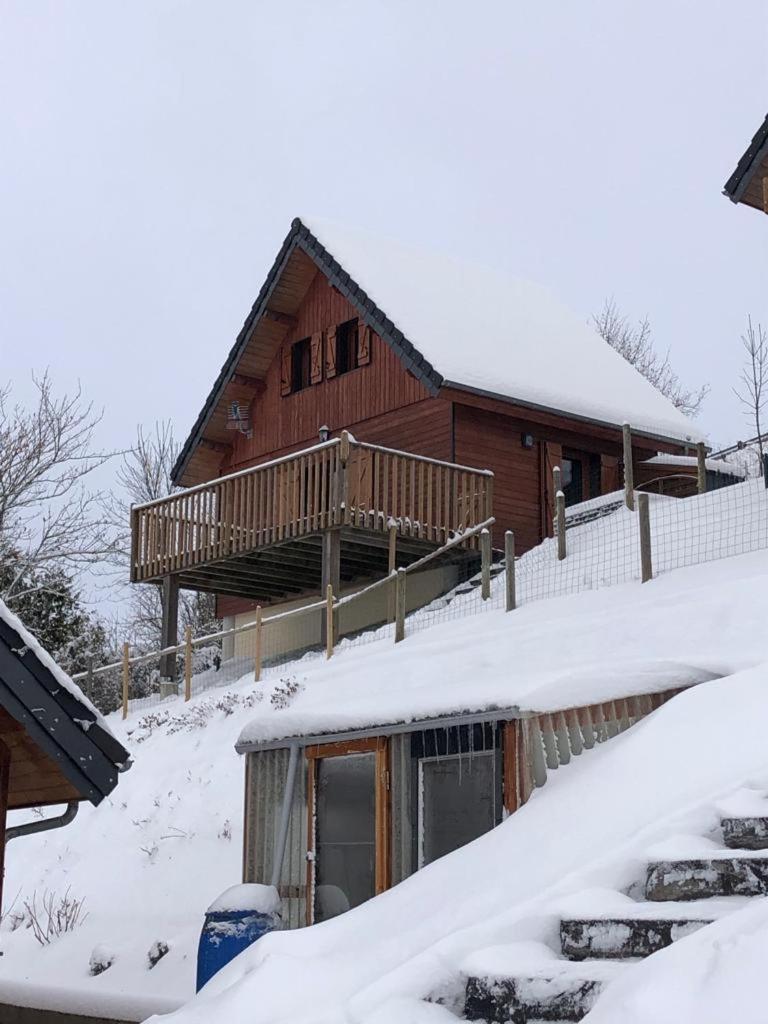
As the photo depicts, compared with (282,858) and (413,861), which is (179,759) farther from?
(413,861)

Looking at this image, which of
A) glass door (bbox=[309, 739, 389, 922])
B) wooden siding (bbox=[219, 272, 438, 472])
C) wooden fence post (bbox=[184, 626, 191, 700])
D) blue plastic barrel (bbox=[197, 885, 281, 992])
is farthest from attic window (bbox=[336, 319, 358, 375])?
blue plastic barrel (bbox=[197, 885, 281, 992])

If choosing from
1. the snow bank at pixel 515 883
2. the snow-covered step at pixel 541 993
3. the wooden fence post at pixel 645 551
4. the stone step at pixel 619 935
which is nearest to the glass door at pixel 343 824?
the snow bank at pixel 515 883

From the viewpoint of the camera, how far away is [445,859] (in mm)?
8148

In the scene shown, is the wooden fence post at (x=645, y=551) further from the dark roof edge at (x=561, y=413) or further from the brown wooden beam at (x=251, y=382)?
the brown wooden beam at (x=251, y=382)

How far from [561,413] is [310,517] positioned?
5.24 meters

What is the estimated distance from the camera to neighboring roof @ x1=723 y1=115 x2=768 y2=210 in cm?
1884

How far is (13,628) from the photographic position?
673cm

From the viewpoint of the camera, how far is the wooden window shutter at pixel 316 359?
26281 millimetres

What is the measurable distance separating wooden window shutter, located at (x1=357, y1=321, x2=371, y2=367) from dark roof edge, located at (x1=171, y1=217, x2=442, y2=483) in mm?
372

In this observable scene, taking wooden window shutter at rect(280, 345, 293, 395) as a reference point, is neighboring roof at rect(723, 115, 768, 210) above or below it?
above

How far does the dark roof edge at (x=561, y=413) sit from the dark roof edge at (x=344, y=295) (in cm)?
55

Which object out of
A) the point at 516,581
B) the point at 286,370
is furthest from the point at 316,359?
the point at 516,581

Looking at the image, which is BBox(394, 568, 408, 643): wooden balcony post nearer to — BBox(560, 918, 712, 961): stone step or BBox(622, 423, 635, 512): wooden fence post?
BBox(622, 423, 635, 512): wooden fence post

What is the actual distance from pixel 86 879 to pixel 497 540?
31.1 ft
